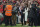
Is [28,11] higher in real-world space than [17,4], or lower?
lower

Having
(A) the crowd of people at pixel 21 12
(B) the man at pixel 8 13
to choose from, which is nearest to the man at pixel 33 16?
(A) the crowd of people at pixel 21 12

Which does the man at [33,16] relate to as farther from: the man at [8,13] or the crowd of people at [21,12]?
the man at [8,13]

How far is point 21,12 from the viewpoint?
23.1 feet

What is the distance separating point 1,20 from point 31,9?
2.04 m

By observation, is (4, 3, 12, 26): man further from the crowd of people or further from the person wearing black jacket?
the person wearing black jacket

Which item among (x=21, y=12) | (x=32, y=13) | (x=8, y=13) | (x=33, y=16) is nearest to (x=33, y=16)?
(x=33, y=16)

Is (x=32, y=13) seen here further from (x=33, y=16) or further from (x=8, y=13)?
(x=8, y=13)

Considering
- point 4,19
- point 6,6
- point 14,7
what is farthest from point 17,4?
point 4,19

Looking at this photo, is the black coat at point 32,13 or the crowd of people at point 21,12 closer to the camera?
the black coat at point 32,13

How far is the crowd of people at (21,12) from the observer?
269 inches

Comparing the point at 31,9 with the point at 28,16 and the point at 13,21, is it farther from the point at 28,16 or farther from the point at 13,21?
the point at 13,21

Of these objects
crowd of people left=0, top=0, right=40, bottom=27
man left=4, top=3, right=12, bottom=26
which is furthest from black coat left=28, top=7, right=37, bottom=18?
man left=4, top=3, right=12, bottom=26

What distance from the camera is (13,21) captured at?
707 centimetres

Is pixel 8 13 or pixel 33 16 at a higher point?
pixel 8 13
